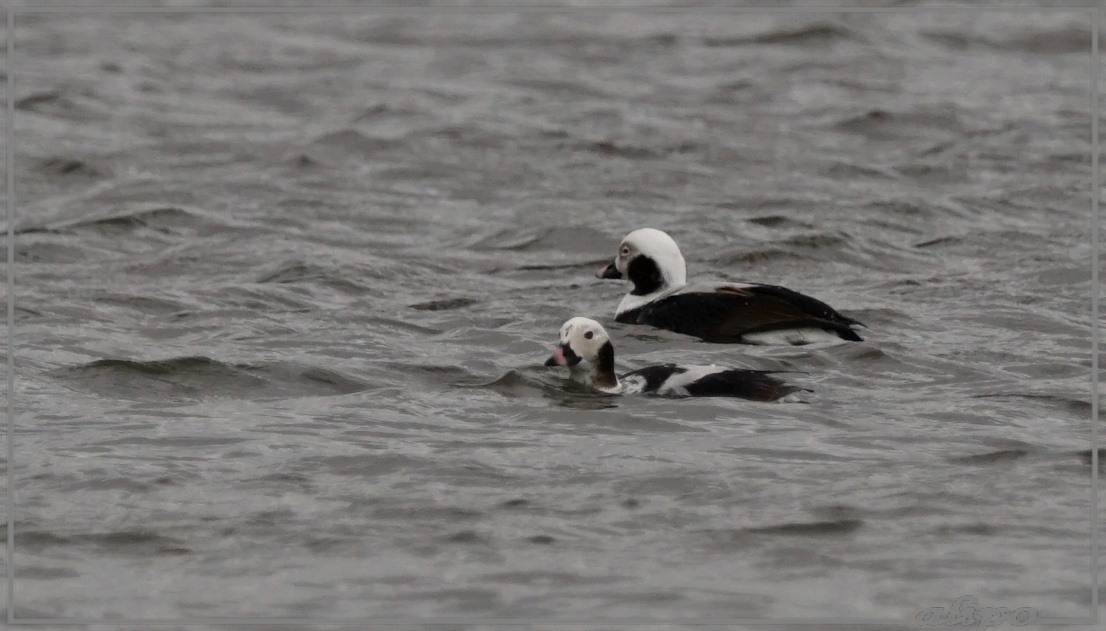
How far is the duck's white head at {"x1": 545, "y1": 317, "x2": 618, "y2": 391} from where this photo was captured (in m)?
10.7

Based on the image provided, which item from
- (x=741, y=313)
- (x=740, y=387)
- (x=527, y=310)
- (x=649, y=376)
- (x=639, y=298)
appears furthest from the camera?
(x=527, y=310)

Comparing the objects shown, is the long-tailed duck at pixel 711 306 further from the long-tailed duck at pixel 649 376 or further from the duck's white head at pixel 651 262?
the long-tailed duck at pixel 649 376

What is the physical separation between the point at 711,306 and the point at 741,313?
0.78ft

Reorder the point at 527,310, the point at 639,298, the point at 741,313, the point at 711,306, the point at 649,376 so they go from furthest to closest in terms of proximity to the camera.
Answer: the point at 527,310
the point at 639,298
the point at 711,306
the point at 741,313
the point at 649,376

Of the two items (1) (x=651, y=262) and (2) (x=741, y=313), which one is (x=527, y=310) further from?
(2) (x=741, y=313)

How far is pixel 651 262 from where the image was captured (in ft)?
42.8

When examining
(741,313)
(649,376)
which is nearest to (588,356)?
(649,376)

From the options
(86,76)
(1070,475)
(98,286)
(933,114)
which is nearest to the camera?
(1070,475)

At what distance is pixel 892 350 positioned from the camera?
11.7 meters

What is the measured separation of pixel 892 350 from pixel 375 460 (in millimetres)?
3624

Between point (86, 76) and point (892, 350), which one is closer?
point (892, 350)

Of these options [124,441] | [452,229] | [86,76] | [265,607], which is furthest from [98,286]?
[86,76]

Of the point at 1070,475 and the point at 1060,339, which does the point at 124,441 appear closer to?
the point at 1070,475

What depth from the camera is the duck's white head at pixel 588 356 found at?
10.7 m
